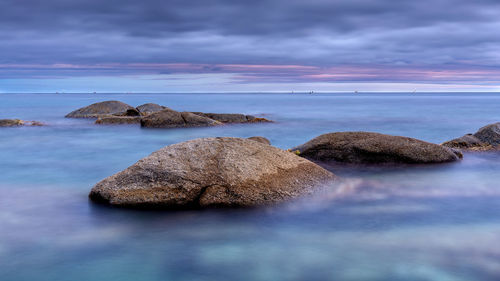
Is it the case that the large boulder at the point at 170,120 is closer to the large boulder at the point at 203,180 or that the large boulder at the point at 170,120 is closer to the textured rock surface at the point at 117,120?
the textured rock surface at the point at 117,120

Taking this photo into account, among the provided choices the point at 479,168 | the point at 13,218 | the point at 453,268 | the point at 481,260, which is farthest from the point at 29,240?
the point at 479,168

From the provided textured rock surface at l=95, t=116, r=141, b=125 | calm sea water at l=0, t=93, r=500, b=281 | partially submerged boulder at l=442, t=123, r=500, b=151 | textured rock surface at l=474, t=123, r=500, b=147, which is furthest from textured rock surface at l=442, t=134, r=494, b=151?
textured rock surface at l=95, t=116, r=141, b=125

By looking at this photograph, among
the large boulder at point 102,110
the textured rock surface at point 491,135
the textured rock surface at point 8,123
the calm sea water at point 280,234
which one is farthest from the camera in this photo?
the large boulder at point 102,110

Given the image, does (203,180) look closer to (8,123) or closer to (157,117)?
(157,117)

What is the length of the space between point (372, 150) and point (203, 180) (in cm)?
650

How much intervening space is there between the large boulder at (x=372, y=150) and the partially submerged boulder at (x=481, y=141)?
304cm

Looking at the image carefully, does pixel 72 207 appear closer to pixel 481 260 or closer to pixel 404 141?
pixel 481 260

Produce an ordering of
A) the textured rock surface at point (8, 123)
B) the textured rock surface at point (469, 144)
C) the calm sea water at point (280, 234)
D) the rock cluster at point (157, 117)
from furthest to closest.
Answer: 1. the textured rock surface at point (8, 123)
2. the rock cluster at point (157, 117)
3. the textured rock surface at point (469, 144)
4. the calm sea water at point (280, 234)

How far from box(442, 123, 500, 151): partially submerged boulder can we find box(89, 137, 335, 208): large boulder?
9.86m

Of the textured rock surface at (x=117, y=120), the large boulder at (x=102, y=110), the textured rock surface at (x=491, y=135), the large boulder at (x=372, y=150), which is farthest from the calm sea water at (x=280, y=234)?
the large boulder at (x=102, y=110)

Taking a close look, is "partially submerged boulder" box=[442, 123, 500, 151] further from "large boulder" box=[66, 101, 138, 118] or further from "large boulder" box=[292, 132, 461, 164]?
"large boulder" box=[66, 101, 138, 118]

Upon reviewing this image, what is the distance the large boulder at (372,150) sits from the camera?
13.3 m

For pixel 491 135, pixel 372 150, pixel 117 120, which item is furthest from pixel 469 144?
pixel 117 120

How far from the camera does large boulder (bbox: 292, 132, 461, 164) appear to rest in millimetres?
13320
